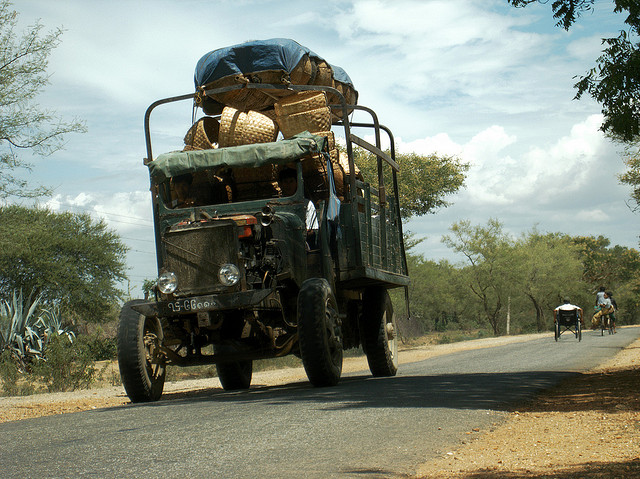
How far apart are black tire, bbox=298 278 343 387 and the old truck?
1 cm

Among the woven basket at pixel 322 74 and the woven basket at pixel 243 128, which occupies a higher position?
the woven basket at pixel 322 74

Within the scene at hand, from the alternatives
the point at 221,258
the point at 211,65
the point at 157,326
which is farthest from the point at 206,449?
the point at 211,65

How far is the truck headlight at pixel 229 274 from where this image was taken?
8.61 meters

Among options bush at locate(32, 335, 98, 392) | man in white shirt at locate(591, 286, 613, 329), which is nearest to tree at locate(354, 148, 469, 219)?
man in white shirt at locate(591, 286, 613, 329)

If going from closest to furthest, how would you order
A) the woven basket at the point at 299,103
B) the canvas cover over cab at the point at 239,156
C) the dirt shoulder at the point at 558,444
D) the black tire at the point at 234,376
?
1. the dirt shoulder at the point at 558,444
2. the canvas cover over cab at the point at 239,156
3. the woven basket at the point at 299,103
4. the black tire at the point at 234,376

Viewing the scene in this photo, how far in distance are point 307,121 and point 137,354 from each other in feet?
13.2

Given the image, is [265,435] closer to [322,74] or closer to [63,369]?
[322,74]

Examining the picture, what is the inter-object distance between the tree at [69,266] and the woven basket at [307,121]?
92.2 feet

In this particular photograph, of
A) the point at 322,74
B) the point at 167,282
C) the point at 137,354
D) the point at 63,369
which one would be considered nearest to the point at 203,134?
the point at 322,74

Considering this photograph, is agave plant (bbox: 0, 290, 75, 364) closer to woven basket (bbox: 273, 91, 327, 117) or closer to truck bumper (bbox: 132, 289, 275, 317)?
woven basket (bbox: 273, 91, 327, 117)

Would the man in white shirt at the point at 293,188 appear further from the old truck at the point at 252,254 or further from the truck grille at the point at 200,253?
the truck grille at the point at 200,253

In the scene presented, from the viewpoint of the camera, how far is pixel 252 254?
29.4 ft

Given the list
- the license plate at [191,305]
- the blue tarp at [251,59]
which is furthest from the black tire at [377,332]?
the license plate at [191,305]

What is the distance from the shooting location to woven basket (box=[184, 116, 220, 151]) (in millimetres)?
10898
